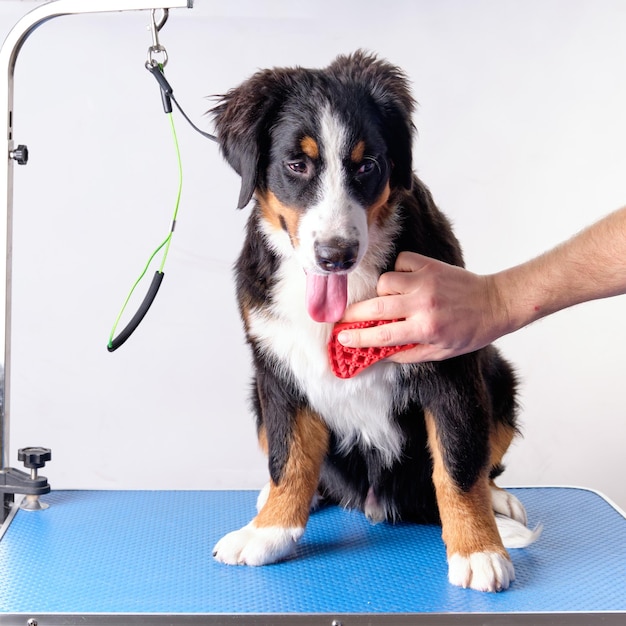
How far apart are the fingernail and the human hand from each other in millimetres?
26

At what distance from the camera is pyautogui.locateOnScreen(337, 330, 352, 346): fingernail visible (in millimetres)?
2012

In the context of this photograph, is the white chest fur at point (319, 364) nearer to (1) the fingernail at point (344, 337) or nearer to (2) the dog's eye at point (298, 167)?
(1) the fingernail at point (344, 337)

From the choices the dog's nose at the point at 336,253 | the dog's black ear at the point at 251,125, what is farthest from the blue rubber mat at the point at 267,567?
the dog's black ear at the point at 251,125

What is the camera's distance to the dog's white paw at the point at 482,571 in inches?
77.6

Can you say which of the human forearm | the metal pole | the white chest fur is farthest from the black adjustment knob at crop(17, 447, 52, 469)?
the human forearm

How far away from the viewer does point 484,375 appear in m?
2.25

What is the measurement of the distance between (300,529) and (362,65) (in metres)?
1.01

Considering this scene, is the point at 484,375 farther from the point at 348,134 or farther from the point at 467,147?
the point at 467,147

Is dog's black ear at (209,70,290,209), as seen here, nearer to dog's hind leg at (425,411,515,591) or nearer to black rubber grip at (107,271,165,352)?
black rubber grip at (107,271,165,352)

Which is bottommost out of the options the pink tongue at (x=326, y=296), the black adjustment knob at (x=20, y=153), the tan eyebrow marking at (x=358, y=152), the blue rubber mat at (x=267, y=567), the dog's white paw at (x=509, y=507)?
the blue rubber mat at (x=267, y=567)

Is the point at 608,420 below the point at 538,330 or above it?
below

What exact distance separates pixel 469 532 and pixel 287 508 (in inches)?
15.6

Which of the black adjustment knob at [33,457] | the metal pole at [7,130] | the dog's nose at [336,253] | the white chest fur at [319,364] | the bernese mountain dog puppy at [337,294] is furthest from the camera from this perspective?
the black adjustment knob at [33,457]

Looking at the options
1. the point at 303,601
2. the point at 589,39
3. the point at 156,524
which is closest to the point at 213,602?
the point at 303,601
